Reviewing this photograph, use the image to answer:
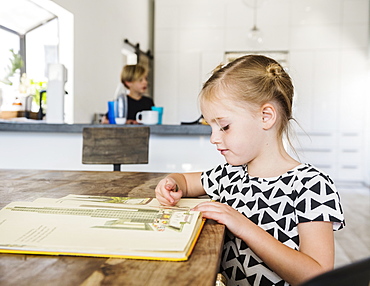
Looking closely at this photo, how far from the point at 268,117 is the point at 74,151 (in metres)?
1.81

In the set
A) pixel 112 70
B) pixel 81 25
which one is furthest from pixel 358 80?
pixel 81 25

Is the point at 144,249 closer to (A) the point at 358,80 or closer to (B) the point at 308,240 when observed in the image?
(B) the point at 308,240

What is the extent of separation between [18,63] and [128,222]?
9.94 feet

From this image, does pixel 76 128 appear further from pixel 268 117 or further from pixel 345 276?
pixel 345 276

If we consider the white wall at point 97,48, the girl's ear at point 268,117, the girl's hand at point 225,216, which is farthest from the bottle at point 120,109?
the girl's hand at point 225,216

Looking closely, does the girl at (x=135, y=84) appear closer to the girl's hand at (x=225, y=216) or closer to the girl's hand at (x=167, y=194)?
the girl's hand at (x=167, y=194)

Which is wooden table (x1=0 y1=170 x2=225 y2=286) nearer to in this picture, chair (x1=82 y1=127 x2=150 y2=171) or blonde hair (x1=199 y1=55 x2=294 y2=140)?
blonde hair (x1=199 y1=55 x2=294 y2=140)

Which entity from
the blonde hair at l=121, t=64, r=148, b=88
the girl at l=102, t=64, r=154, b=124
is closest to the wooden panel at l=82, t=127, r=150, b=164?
the girl at l=102, t=64, r=154, b=124

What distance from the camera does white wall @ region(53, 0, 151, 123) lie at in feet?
11.8

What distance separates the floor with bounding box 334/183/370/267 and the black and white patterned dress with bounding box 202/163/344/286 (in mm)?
1719

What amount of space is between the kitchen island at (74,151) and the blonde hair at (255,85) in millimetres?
1490

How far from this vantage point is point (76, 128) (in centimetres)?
231

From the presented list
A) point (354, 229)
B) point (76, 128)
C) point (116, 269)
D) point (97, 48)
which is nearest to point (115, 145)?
point (76, 128)

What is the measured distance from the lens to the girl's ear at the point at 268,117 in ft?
2.78
